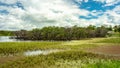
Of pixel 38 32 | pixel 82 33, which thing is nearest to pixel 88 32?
pixel 82 33

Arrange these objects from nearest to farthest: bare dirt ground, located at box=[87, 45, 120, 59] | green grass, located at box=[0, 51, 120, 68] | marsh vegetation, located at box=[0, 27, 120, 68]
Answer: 1. green grass, located at box=[0, 51, 120, 68]
2. marsh vegetation, located at box=[0, 27, 120, 68]
3. bare dirt ground, located at box=[87, 45, 120, 59]

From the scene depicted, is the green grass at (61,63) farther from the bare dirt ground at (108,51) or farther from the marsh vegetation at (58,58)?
the bare dirt ground at (108,51)

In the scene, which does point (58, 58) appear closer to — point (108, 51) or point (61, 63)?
point (61, 63)

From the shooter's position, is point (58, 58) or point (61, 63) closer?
point (61, 63)

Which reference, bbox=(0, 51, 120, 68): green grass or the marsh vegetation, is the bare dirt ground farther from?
bbox=(0, 51, 120, 68): green grass

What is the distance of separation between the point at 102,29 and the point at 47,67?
100258 mm

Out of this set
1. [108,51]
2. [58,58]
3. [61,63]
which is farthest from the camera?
[108,51]

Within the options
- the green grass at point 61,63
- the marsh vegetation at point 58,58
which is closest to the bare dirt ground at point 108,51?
the marsh vegetation at point 58,58

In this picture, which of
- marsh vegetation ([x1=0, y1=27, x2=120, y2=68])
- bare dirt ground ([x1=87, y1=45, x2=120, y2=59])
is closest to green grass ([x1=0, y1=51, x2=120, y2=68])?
marsh vegetation ([x1=0, y1=27, x2=120, y2=68])

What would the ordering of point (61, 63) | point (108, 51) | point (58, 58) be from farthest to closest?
1. point (108, 51)
2. point (58, 58)
3. point (61, 63)

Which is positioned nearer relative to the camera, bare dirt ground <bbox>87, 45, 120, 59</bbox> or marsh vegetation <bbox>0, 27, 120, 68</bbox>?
marsh vegetation <bbox>0, 27, 120, 68</bbox>

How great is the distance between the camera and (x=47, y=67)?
17.6 m

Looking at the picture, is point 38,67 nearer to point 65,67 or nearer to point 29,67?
point 29,67

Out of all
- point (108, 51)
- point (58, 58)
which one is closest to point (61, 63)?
point (58, 58)
